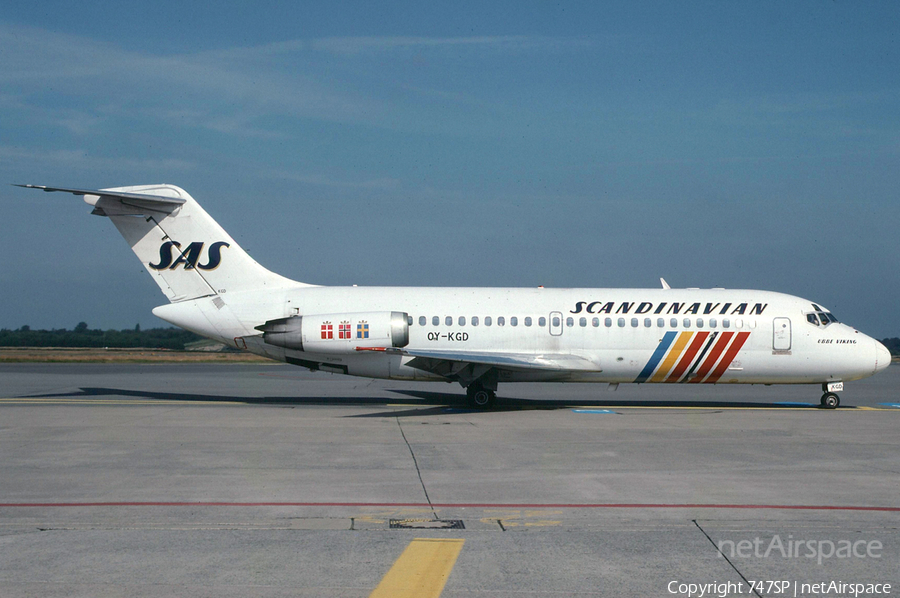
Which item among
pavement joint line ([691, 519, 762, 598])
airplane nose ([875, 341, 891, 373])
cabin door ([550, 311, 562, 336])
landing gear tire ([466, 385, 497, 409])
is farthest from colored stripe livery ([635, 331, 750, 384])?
pavement joint line ([691, 519, 762, 598])

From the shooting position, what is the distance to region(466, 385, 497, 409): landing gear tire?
2080 centimetres

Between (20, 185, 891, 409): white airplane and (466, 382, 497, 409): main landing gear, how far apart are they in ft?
0.11

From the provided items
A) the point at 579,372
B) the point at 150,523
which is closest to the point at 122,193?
the point at 579,372

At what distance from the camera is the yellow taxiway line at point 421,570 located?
19.0ft

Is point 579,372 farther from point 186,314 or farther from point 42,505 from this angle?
point 42,505

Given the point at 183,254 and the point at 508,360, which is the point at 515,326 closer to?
the point at 508,360

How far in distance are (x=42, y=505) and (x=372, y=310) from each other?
43.4 ft

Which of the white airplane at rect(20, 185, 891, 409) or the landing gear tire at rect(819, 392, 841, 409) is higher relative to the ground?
the white airplane at rect(20, 185, 891, 409)

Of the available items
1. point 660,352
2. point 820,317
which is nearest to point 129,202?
point 660,352

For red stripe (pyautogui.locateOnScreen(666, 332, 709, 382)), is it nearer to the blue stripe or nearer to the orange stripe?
the orange stripe

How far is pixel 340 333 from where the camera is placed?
20.5 m

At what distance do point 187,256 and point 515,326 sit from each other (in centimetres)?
971

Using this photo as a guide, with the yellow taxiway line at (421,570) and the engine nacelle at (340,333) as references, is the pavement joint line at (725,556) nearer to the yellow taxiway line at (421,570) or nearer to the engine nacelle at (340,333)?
the yellow taxiway line at (421,570)

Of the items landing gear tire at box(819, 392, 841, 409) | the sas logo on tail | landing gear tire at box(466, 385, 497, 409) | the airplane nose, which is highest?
the sas logo on tail
